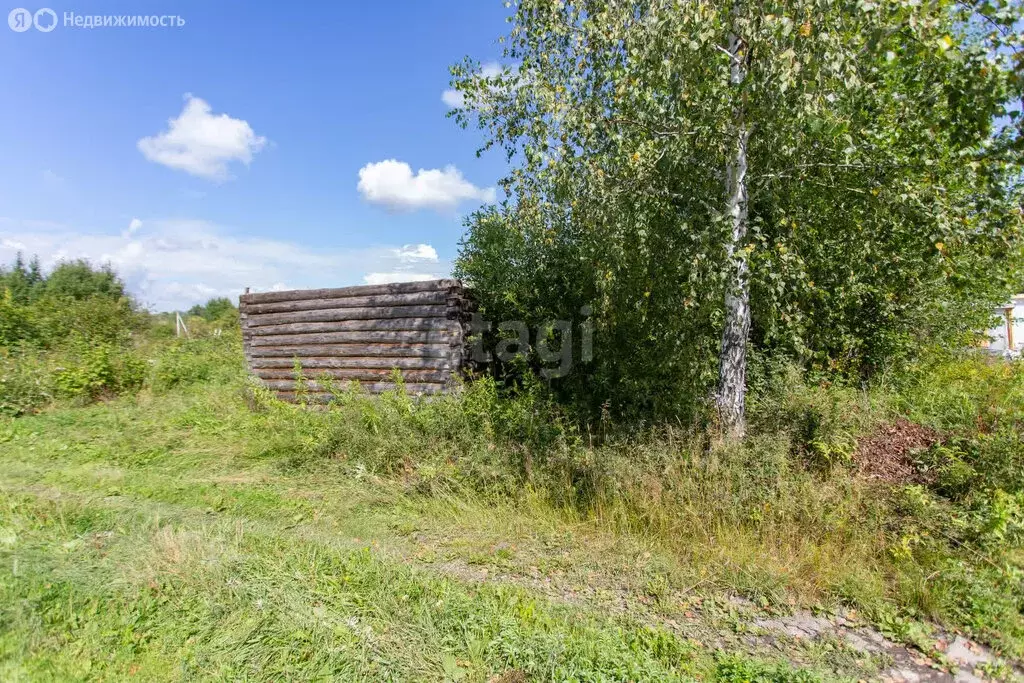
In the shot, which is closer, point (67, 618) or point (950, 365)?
point (67, 618)

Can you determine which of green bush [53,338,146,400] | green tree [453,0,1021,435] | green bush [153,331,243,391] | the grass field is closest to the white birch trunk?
green tree [453,0,1021,435]

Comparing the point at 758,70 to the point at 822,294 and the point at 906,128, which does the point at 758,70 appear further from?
the point at 822,294

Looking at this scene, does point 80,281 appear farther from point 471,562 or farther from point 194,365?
point 471,562

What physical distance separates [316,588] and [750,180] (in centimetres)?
519

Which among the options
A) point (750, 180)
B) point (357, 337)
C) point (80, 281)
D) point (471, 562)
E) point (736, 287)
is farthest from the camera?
point (80, 281)

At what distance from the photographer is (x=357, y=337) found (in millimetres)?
8516

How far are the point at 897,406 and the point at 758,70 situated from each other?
173 inches

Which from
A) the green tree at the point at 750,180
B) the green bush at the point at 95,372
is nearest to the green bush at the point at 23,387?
the green bush at the point at 95,372

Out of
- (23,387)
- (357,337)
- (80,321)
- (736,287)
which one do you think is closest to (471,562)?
(736,287)

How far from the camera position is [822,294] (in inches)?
227

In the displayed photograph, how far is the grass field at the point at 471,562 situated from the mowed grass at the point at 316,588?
0.05 feet

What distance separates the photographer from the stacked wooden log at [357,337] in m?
7.61

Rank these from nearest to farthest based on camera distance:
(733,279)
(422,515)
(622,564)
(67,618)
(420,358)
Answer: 1. (67,618)
2. (622,564)
3. (733,279)
4. (422,515)
5. (420,358)

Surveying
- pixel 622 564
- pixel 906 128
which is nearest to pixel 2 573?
pixel 622 564
